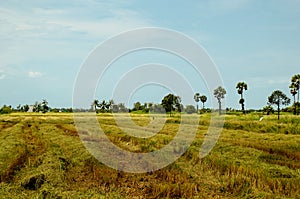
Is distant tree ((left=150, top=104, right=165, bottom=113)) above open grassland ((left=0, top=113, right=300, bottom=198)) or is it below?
above

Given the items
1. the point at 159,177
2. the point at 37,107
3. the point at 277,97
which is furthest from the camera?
the point at 37,107

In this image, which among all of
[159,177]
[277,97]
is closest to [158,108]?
[277,97]

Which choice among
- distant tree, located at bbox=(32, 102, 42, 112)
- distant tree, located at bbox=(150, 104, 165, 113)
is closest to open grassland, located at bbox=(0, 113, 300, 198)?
distant tree, located at bbox=(150, 104, 165, 113)

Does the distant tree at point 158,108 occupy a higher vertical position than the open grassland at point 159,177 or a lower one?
higher

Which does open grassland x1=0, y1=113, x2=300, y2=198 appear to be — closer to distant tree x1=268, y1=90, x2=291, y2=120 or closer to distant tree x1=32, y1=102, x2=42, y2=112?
distant tree x1=268, y1=90, x2=291, y2=120

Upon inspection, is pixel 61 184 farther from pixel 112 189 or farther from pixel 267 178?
pixel 267 178

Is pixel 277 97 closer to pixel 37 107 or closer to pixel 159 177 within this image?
pixel 159 177

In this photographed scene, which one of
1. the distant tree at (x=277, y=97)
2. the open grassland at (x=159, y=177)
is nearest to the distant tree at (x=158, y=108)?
the distant tree at (x=277, y=97)

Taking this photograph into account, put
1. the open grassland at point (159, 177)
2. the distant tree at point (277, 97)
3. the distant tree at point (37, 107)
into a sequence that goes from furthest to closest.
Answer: the distant tree at point (37, 107), the distant tree at point (277, 97), the open grassland at point (159, 177)

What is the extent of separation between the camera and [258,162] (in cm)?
1045

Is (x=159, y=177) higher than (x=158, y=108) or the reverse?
the reverse

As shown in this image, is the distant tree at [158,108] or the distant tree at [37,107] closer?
the distant tree at [158,108]

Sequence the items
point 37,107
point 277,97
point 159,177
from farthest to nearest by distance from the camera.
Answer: point 37,107 → point 277,97 → point 159,177

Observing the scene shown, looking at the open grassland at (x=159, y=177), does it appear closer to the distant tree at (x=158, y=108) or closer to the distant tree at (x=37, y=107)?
the distant tree at (x=158, y=108)
